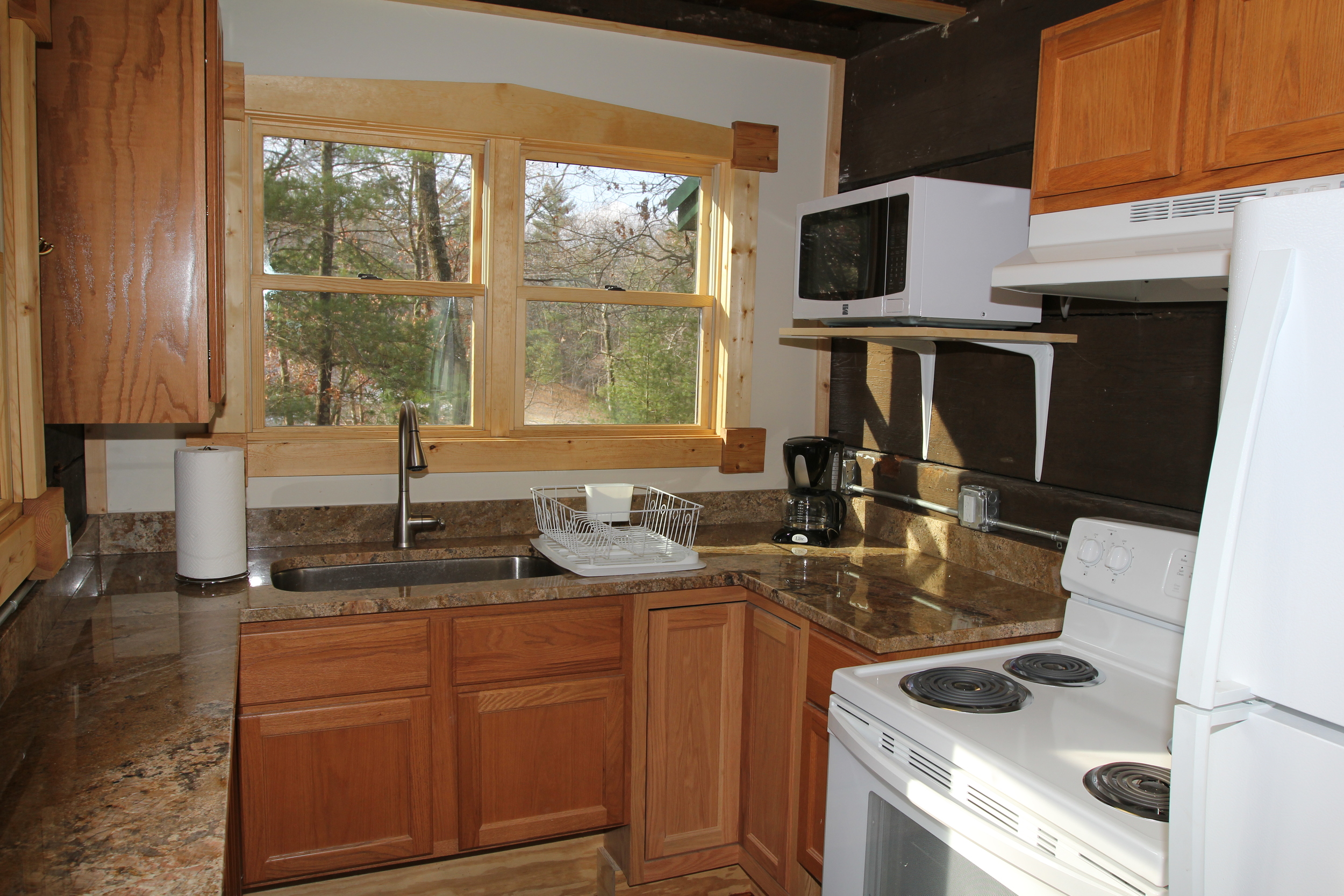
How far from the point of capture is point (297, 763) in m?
2.12

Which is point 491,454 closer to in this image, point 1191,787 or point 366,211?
point 366,211

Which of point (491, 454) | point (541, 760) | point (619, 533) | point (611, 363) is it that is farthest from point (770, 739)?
point (611, 363)

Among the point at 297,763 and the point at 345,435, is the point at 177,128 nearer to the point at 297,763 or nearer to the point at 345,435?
the point at 345,435

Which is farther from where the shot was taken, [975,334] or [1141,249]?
[975,334]

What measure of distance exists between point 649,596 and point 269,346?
1325 millimetres

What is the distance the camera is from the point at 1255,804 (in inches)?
37.0

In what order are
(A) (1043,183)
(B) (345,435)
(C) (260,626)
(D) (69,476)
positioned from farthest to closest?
1. (B) (345,435)
2. (D) (69,476)
3. (C) (260,626)
4. (A) (1043,183)

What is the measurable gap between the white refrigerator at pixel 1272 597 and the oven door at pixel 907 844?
29cm

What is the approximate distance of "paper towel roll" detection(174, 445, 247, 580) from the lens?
2168 mm

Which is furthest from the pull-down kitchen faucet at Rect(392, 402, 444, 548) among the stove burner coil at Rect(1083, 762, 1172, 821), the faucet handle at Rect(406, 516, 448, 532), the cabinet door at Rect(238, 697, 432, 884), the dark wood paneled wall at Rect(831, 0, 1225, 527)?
the stove burner coil at Rect(1083, 762, 1172, 821)

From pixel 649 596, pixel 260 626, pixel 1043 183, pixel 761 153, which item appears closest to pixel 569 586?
pixel 649 596

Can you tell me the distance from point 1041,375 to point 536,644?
4.77ft

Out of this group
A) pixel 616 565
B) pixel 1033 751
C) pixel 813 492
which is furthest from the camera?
pixel 813 492

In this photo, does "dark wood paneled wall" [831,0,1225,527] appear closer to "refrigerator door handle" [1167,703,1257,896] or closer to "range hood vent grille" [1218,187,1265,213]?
"range hood vent grille" [1218,187,1265,213]
